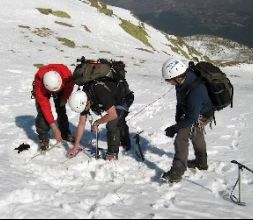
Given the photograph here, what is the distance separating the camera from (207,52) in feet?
584

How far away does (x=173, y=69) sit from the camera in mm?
8453

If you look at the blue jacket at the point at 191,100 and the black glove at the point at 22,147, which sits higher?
the blue jacket at the point at 191,100

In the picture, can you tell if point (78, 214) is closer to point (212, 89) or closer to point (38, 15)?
point (212, 89)

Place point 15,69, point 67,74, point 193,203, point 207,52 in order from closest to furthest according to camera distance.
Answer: point 193,203 → point 67,74 → point 15,69 → point 207,52

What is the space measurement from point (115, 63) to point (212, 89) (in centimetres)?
250

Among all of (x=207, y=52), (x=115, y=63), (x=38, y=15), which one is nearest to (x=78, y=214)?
(x=115, y=63)

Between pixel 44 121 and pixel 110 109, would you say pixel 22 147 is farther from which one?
pixel 110 109

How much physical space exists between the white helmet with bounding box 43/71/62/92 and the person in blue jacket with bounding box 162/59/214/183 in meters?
2.82

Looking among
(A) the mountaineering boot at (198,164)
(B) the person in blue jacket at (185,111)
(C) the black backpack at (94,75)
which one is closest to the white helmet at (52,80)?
(C) the black backpack at (94,75)

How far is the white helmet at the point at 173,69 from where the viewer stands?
8430 millimetres

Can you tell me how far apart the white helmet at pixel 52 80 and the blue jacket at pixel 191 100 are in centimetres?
303

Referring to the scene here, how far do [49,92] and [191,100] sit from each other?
3887 millimetres

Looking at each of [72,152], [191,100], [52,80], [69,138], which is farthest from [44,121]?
[191,100]

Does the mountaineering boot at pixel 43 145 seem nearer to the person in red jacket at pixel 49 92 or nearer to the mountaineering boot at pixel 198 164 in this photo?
the person in red jacket at pixel 49 92
